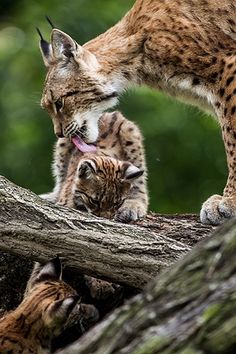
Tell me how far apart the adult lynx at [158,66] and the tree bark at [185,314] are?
13.6 ft

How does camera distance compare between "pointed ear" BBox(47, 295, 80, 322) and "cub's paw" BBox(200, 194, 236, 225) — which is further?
"cub's paw" BBox(200, 194, 236, 225)

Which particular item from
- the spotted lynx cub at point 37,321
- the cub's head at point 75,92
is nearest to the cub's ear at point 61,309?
the spotted lynx cub at point 37,321

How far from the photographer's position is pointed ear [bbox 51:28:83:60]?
957cm

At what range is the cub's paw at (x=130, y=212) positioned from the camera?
28.9 ft

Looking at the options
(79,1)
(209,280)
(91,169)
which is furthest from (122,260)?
(79,1)

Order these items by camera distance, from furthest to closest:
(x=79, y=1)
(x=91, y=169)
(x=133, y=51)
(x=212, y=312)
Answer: (x=79, y=1), (x=133, y=51), (x=91, y=169), (x=212, y=312)

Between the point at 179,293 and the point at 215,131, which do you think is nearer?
the point at 179,293

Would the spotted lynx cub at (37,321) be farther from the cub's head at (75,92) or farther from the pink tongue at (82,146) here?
the cub's head at (75,92)

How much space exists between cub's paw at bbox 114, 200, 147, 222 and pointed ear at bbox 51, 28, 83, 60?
4.67 feet

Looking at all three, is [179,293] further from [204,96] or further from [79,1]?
[79,1]

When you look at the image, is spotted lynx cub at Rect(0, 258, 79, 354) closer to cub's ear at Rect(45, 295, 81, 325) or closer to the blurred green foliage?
cub's ear at Rect(45, 295, 81, 325)

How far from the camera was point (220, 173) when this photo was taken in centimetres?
1586

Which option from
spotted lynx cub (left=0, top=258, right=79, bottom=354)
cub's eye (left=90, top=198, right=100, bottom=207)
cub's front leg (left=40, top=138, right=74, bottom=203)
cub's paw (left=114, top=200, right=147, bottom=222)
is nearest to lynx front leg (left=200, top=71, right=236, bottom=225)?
cub's paw (left=114, top=200, right=147, bottom=222)

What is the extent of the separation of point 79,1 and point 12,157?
9.51ft
